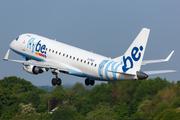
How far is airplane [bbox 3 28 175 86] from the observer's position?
175 ft

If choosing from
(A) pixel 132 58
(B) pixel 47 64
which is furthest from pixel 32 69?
(A) pixel 132 58

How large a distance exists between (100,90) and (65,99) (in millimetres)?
49253

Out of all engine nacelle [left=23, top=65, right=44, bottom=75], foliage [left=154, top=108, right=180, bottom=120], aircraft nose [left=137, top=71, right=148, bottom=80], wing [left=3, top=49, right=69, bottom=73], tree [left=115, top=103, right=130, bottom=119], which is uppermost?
wing [left=3, top=49, right=69, bottom=73]

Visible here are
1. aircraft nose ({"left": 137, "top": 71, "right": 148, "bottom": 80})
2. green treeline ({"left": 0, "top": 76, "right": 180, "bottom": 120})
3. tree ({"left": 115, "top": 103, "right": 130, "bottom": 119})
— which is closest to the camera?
aircraft nose ({"left": 137, "top": 71, "right": 148, "bottom": 80})

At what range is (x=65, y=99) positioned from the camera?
13638cm

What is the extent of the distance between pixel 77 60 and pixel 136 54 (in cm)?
1052

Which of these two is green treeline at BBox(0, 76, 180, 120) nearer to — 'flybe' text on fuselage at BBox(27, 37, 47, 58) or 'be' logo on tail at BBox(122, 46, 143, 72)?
'be' logo on tail at BBox(122, 46, 143, 72)

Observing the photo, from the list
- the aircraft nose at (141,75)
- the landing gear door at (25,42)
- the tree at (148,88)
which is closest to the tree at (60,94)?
the tree at (148,88)

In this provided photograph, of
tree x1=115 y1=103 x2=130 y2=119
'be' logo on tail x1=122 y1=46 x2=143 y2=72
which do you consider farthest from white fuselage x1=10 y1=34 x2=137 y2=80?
tree x1=115 y1=103 x2=130 y2=119

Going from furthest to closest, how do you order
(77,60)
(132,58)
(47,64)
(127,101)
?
(127,101), (47,64), (77,60), (132,58)

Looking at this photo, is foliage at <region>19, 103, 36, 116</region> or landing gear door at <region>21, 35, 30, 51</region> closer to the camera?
landing gear door at <region>21, 35, 30, 51</region>

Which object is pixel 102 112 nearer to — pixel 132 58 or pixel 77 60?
pixel 77 60

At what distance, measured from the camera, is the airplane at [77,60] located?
53.2m

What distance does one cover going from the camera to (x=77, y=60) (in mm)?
59875
